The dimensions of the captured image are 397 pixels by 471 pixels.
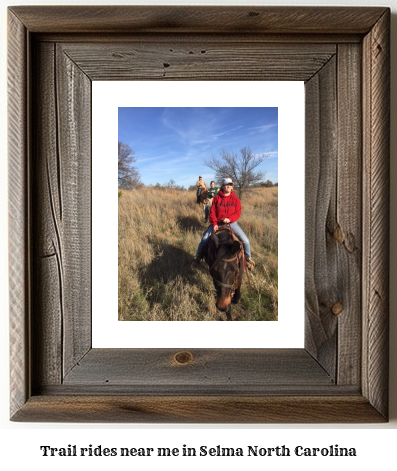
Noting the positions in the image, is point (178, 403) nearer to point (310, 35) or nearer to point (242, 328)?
point (242, 328)

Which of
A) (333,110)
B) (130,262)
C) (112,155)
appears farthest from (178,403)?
(333,110)

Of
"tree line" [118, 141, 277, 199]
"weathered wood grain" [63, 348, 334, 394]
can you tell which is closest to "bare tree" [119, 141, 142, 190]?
"tree line" [118, 141, 277, 199]

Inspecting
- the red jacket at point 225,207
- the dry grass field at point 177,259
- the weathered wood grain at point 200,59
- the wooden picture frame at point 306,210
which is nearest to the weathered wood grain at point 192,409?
the wooden picture frame at point 306,210

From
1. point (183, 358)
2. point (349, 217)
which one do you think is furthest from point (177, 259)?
point (349, 217)

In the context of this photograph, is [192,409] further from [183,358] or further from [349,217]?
[349,217]

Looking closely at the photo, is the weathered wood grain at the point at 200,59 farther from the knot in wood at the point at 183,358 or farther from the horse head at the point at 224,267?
the knot in wood at the point at 183,358

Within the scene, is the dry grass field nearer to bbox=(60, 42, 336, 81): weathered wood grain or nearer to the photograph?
the photograph

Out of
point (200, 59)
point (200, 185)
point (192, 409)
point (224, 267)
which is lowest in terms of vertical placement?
point (192, 409)
